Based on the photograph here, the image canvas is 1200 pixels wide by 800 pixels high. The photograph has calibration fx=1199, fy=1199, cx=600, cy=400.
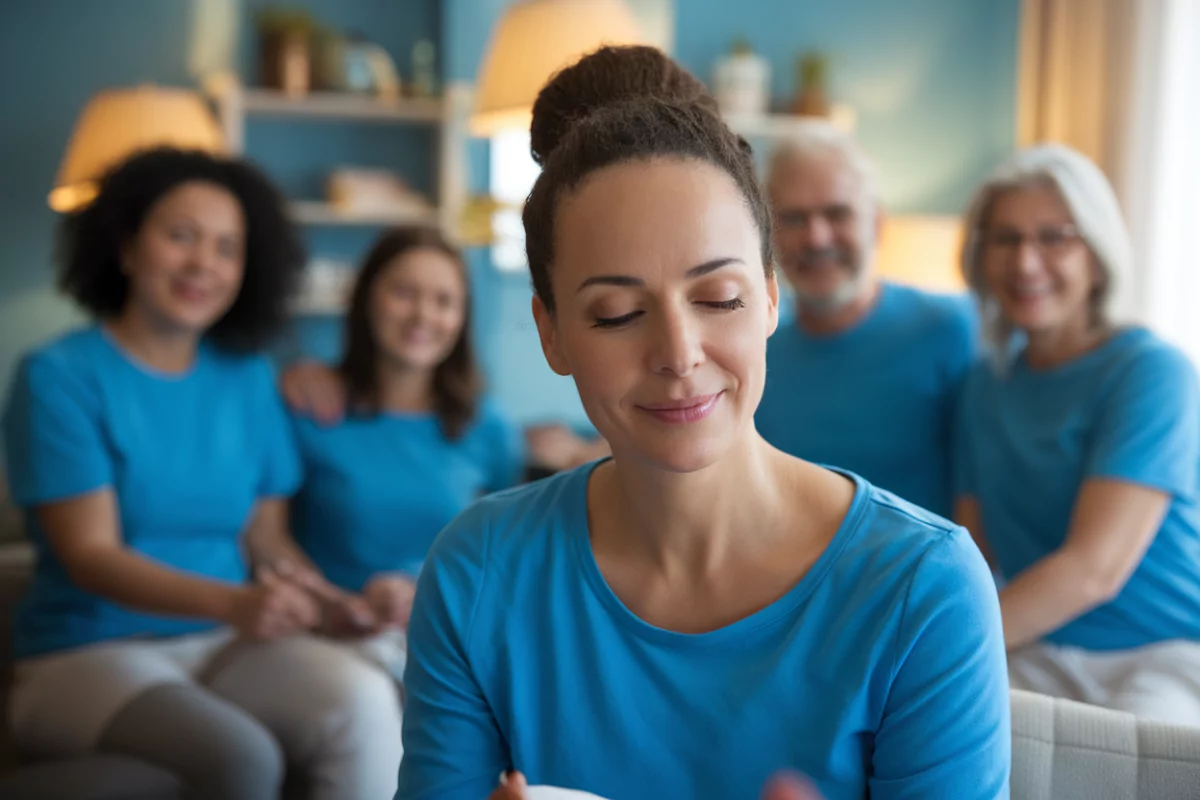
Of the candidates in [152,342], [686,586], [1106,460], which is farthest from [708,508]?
[152,342]

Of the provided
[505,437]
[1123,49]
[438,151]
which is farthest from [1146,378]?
[438,151]

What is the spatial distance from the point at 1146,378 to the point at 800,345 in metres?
0.63

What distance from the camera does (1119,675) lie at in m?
1.83

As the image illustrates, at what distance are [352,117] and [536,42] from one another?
2841 millimetres

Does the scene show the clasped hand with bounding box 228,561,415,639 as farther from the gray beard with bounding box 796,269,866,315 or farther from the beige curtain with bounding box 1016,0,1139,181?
the beige curtain with bounding box 1016,0,1139,181

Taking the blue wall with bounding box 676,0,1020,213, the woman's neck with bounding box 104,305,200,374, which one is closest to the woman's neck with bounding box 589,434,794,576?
the woman's neck with bounding box 104,305,200,374

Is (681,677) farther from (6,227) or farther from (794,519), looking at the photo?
(6,227)

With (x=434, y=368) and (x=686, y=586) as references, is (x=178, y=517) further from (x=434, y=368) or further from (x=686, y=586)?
(x=686, y=586)

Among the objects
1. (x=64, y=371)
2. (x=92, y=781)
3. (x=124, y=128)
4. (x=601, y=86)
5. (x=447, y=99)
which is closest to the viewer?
(x=601, y=86)

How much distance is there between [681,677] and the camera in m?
1.10

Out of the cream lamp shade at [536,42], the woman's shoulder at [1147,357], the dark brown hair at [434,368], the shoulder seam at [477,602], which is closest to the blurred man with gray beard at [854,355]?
the woman's shoulder at [1147,357]

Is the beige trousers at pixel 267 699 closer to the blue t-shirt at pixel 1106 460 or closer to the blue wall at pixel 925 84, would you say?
the blue t-shirt at pixel 1106 460

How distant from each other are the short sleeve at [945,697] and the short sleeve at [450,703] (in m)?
0.39

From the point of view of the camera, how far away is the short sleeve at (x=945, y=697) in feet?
3.41
